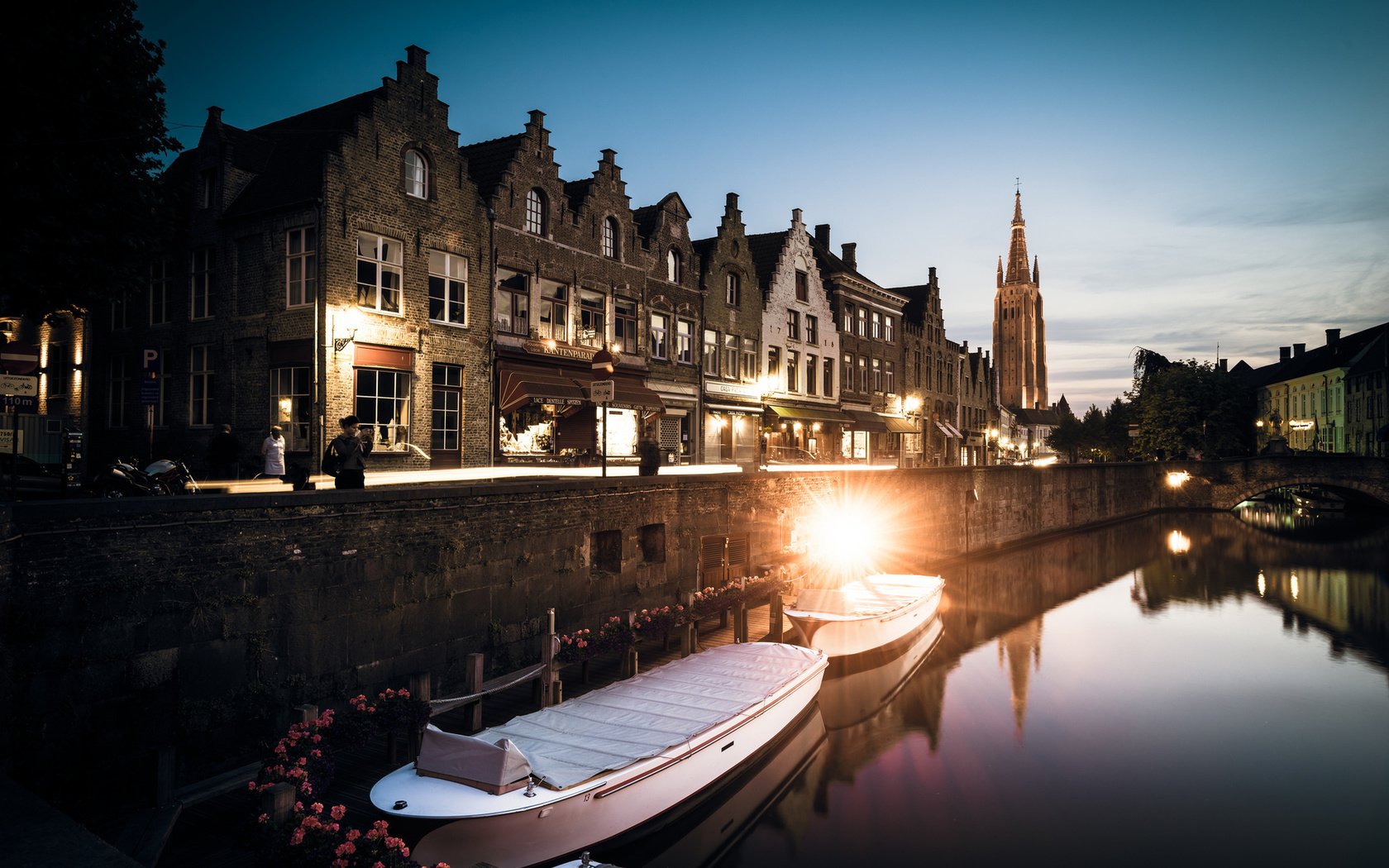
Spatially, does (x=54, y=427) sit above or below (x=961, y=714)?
above

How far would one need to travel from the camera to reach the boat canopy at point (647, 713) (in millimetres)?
9617

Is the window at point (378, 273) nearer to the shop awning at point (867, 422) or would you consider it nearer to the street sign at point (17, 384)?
the street sign at point (17, 384)

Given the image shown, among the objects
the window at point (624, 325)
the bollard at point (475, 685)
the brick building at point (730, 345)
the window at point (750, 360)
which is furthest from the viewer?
the window at point (750, 360)

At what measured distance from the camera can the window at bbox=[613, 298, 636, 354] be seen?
1129 inches

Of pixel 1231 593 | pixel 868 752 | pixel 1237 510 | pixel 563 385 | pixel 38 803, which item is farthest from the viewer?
pixel 1237 510

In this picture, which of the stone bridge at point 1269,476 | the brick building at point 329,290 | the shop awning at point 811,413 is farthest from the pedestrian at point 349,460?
the stone bridge at point 1269,476

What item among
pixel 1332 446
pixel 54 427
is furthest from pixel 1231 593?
pixel 1332 446

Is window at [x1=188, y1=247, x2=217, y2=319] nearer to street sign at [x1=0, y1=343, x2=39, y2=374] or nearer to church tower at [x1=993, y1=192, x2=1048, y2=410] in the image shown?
street sign at [x1=0, y1=343, x2=39, y2=374]

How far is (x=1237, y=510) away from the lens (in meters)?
67.2

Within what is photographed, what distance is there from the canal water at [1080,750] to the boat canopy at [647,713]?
125 centimetres

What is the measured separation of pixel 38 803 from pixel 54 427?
65.8ft

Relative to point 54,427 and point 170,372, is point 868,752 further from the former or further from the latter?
point 54,427

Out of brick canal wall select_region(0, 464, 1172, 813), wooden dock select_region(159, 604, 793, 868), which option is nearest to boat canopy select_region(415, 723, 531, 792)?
wooden dock select_region(159, 604, 793, 868)

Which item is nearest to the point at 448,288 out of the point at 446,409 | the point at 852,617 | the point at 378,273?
the point at 378,273
